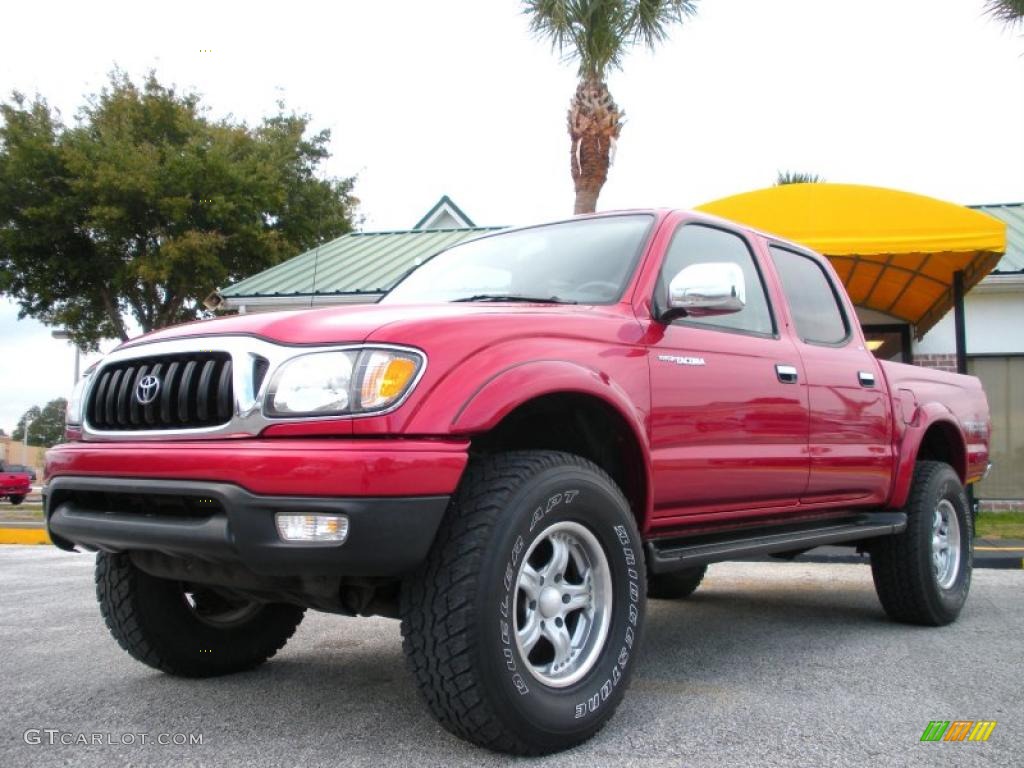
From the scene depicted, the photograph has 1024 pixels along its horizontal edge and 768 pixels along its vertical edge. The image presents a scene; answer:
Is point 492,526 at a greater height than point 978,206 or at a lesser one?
lesser

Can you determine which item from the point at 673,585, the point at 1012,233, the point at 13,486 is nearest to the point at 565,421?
the point at 673,585

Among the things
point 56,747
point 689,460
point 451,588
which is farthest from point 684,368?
point 56,747

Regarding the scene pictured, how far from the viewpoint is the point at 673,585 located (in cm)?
611

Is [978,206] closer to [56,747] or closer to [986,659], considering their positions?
[986,659]

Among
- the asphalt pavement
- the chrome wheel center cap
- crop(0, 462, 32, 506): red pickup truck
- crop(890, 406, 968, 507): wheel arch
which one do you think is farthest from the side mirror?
crop(0, 462, 32, 506): red pickup truck

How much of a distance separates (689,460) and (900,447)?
2.00 metres

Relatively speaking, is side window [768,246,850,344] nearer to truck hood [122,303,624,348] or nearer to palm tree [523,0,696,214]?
truck hood [122,303,624,348]

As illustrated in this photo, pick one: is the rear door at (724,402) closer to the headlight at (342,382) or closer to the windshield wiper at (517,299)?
the windshield wiper at (517,299)

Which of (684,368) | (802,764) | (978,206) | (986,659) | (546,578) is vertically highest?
(978,206)

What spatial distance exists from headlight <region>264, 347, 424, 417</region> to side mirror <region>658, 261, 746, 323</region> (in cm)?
120

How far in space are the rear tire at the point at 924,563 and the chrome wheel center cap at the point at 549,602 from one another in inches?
110

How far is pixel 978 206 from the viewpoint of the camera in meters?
15.7

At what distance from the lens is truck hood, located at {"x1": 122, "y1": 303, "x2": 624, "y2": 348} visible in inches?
109

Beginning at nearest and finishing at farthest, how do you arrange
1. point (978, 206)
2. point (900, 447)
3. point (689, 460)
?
1. point (689, 460)
2. point (900, 447)
3. point (978, 206)
